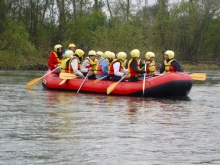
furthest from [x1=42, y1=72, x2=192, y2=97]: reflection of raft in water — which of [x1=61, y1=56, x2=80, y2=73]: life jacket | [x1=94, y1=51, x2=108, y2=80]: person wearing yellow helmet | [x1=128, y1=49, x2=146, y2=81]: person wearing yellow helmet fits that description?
[x1=61, y1=56, x2=80, y2=73]: life jacket

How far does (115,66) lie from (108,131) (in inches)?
264

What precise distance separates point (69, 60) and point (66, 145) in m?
9.65

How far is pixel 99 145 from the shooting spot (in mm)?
9172

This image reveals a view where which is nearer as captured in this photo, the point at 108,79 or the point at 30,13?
the point at 108,79

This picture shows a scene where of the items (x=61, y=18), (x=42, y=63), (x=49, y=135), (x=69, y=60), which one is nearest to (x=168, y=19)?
(x=61, y=18)

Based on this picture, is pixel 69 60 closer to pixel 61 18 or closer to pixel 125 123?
pixel 125 123

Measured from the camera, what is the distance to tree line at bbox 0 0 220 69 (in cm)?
3869

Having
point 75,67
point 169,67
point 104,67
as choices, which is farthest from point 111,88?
point 75,67

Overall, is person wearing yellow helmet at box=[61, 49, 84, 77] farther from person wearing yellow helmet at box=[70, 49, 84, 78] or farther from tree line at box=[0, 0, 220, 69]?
tree line at box=[0, 0, 220, 69]

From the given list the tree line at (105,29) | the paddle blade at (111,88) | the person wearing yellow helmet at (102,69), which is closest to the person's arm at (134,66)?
the paddle blade at (111,88)

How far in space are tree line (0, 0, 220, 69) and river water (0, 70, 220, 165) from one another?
21.2 metres

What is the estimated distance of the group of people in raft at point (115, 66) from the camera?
16.8m

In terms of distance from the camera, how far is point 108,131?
410 inches

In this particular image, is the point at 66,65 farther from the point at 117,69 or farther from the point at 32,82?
the point at 117,69
